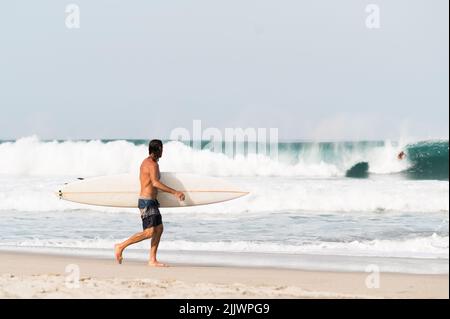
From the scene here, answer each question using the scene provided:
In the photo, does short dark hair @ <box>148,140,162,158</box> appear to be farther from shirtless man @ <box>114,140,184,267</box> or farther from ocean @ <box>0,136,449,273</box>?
ocean @ <box>0,136,449,273</box>

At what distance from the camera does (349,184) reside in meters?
18.2

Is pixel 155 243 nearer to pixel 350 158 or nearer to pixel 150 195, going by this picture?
pixel 150 195

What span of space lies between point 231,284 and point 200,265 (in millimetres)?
1473

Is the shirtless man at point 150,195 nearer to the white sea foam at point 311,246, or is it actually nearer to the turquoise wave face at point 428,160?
the white sea foam at point 311,246

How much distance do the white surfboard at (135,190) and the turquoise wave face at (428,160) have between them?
45.7 ft

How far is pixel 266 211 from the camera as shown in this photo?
1400 cm

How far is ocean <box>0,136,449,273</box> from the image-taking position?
9289 mm

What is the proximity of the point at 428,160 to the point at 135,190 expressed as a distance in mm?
16607

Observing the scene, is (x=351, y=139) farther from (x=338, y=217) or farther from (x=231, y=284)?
(x=231, y=284)

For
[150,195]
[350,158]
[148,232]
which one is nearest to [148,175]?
[150,195]

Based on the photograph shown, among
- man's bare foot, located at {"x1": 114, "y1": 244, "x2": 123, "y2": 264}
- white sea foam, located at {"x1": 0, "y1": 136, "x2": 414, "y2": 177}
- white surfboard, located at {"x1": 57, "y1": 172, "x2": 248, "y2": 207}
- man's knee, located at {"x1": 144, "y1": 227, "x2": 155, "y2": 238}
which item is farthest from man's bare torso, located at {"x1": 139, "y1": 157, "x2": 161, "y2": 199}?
white sea foam, located at {"x1": 0, "y1": 136, "x2": 414, "y2": 177}
